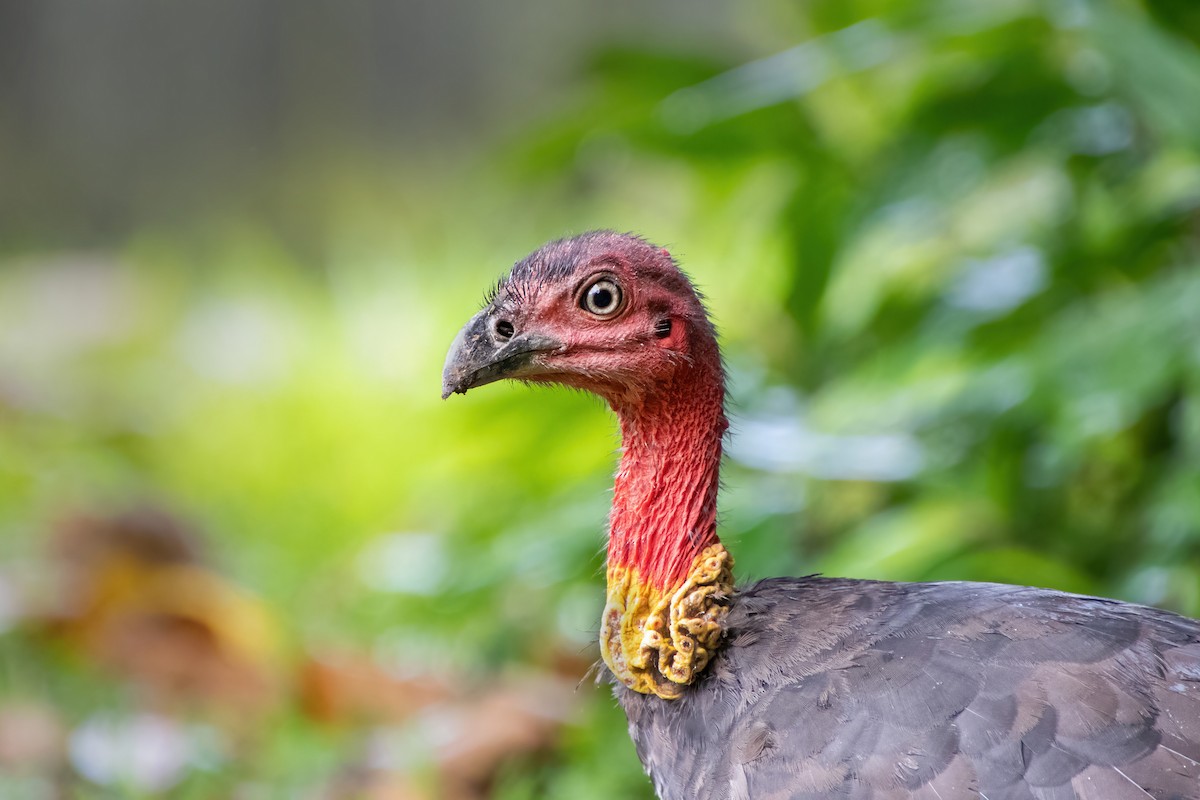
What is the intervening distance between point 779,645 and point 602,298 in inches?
23.2

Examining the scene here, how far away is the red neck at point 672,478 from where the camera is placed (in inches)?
79.1

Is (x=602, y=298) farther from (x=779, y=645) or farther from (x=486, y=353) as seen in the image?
(x=779, y=645)

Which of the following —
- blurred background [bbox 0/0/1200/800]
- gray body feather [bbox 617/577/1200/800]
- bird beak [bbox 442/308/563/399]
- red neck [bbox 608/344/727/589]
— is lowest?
gray body feather [bbox 617/577/1200/800]

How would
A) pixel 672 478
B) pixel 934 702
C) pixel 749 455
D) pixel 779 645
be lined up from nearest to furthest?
pixel 934 702 → pixel 779 645 → pixel 672 478 → pixel 749 455

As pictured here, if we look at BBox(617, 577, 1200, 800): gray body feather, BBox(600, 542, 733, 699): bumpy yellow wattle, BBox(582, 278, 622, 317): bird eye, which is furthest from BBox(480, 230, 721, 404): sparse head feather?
BBox(617, 577, 1200, 800): gray body feather

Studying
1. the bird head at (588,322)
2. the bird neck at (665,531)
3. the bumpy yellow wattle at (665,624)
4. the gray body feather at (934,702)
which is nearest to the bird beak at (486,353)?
the bird head at (588,322)

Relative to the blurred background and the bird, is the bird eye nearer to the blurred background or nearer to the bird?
the bird

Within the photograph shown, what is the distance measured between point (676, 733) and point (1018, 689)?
0.51m

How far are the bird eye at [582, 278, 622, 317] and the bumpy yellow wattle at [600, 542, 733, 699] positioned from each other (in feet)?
1.33

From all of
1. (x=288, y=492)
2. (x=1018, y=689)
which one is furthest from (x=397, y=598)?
(x=1018, y=689)

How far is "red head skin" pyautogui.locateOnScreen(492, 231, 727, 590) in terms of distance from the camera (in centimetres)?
198

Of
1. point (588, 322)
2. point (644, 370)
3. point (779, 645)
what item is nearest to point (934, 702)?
point (779, 645)

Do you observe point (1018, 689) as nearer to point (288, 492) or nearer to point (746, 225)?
point (746, 225)

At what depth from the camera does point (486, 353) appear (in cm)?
199
